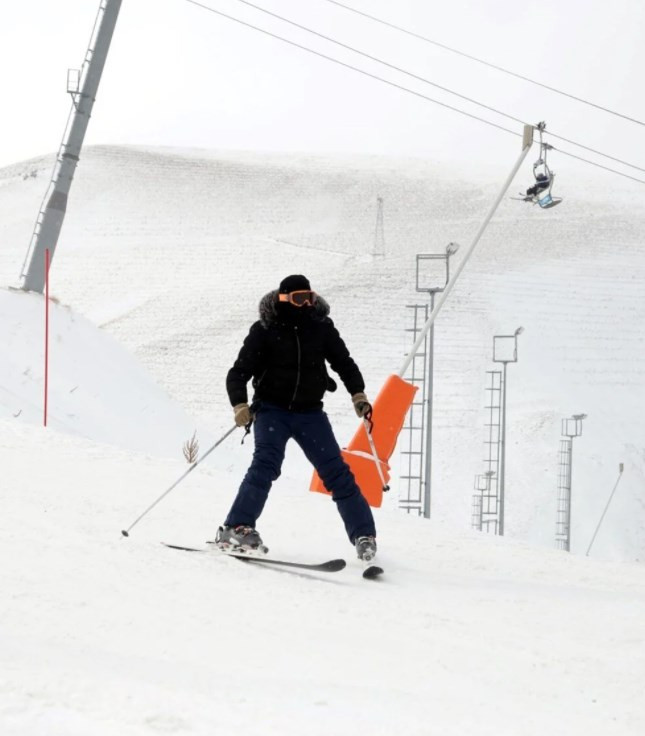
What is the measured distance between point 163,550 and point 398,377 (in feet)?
15.7

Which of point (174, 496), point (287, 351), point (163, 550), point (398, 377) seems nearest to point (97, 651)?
point (163, 550)

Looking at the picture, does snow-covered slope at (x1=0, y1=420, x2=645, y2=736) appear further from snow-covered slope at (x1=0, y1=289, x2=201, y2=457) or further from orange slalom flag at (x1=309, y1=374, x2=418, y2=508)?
snow-covered slope at (x1=0, y1=289, x2=201, y2=457)

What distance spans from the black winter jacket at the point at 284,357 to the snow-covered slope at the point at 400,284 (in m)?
28.3

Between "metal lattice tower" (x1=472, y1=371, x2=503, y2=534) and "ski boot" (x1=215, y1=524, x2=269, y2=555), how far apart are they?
2491cm

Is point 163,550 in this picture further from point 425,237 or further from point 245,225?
point 245,225

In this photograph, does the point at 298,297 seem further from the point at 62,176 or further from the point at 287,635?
the point at 62,176

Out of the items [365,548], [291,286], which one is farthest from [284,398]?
[365,548]

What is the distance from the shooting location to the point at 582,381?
46.1 m

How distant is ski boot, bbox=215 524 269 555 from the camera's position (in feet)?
20.9

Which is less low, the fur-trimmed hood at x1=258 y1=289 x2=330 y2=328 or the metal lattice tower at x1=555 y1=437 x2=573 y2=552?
the fur-trimmed hood at x1=258 y1=289 x2=330 y2=328

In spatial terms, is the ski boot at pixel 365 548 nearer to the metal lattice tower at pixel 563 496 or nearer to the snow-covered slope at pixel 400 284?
the metal lattice tower at pixel 563 496

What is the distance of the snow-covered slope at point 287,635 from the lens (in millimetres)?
3379

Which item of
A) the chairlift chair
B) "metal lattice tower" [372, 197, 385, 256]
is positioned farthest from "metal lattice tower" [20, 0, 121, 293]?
"metal lattice tower" [372, 197, 385, 256]

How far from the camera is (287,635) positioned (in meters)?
4.56
